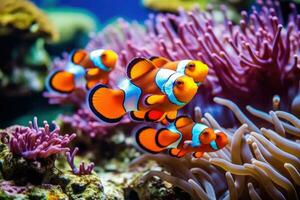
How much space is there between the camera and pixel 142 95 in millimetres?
2115

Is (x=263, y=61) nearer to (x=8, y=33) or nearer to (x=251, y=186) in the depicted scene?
(x=251, y=186)

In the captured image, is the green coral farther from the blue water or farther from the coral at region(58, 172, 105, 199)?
the blue water

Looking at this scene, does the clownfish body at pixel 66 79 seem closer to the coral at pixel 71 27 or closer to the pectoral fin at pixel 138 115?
the pectoral fin at pixel 138 115

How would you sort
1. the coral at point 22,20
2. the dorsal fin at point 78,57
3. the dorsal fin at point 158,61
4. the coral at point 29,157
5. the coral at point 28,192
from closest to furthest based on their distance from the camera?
the coral at point 28,192 < the coral at point 29,157 < the dorsal fin at point 158,61 < the dorsal fin at point 78,57 < the coral at point 22,20

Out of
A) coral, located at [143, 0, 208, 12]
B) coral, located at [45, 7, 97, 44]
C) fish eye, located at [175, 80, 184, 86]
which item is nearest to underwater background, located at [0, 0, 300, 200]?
fish eye, located at [175, 80, 184, 86]

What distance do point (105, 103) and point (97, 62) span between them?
94 cm

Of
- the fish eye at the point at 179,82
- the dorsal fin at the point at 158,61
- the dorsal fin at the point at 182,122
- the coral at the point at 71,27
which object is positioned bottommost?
the dorsal fin at the point at 182,122

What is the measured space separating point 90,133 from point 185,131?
136 cm

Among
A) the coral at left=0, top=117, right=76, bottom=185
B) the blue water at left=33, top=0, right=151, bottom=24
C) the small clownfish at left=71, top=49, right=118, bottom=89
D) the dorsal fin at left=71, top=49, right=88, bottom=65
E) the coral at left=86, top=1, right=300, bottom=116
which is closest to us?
the coral at left=0, top=117, right=76, bottom=185

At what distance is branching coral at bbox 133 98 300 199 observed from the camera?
2.13m

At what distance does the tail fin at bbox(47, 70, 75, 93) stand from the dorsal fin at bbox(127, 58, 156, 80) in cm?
100

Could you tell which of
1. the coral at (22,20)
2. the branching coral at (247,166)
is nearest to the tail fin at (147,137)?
the branching coral at (247,166)

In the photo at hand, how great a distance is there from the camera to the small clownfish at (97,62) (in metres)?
2.87

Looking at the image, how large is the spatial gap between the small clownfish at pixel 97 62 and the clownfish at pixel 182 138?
848 mm
